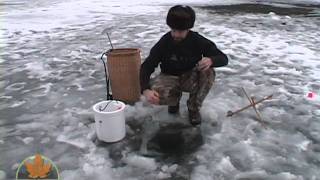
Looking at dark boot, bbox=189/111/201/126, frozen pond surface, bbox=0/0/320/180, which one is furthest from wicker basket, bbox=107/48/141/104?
dark boot, bbox=189/111/201/126

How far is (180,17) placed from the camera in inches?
128

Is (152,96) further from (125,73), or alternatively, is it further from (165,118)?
(125,73)

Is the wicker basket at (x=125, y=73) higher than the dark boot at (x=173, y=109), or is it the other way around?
the wicker basket at (x=125, y=73)

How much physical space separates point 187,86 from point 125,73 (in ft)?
2.59

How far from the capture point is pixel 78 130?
3672 mm

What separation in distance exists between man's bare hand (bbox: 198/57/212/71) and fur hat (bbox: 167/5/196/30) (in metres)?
0.34

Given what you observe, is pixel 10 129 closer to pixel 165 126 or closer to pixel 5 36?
pixel 165 126

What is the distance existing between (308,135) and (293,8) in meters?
9.56

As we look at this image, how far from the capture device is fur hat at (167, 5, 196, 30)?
10.7ft


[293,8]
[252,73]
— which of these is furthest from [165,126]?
[293,8]

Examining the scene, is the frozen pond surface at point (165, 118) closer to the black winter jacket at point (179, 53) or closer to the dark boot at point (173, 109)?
the dark boot at point (173, 109)

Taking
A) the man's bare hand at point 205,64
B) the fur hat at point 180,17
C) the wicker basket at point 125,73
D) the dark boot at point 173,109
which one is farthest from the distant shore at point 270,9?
the fur hat at point 180,17

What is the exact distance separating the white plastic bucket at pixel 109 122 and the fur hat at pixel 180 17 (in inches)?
35.0

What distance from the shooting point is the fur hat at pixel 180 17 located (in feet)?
10.7
